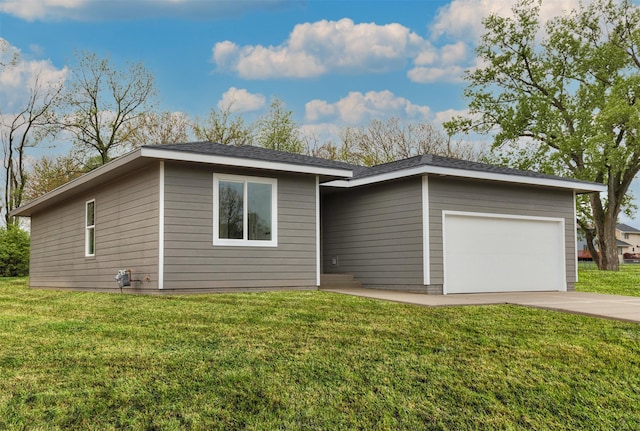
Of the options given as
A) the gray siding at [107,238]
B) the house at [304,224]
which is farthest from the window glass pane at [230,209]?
the gray siding at [107,238]

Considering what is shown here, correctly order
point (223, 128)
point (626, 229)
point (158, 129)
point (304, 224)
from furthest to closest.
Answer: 1. point (626, 229)
2. point (223, 128)
3. point (158, 129)
4. point (304, 224)

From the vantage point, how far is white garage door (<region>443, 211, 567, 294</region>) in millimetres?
10984

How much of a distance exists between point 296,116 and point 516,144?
10.8 m

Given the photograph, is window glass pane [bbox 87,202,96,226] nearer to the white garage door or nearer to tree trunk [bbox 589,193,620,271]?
the white garage door

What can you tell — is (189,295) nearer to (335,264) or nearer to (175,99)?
(335,264)

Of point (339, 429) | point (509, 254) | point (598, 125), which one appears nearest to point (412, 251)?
point (509, 254)

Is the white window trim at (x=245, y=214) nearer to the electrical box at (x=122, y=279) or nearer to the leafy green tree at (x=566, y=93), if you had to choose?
the electrical box at (x=122, y=279)

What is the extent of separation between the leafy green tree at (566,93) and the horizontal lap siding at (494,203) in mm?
10288

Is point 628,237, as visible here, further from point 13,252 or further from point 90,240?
point 90,240

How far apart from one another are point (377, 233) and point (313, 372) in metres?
7.22

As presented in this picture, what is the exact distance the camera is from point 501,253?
11.7 meters

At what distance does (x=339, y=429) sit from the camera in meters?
3.69

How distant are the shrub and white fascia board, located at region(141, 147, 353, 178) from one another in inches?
643

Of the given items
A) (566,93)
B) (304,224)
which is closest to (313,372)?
Answer: (304,224)
